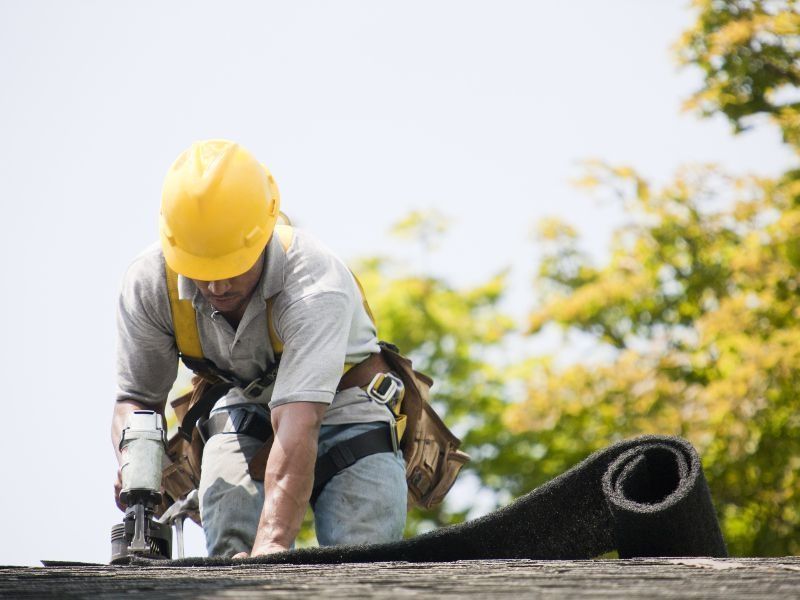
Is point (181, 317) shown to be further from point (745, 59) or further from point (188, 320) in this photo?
point (745, 59)

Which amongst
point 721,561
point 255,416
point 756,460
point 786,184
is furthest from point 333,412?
point 786,184

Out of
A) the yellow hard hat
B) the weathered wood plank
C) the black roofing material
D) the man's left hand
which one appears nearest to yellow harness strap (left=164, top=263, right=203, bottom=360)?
the yellow hard hat

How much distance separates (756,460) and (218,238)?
31.3 feet

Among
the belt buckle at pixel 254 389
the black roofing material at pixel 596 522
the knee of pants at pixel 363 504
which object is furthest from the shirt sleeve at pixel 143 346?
the black roofing material at pixel 596 522

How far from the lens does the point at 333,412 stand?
4.50 meters

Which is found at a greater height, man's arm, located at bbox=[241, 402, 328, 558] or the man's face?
the man's face

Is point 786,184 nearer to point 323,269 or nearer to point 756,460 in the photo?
point 756,460

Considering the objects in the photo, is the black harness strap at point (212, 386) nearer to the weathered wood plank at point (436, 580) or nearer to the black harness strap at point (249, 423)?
the black harness strap at point (249, 423)

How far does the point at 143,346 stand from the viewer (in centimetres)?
437

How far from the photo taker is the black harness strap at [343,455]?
4.44 m

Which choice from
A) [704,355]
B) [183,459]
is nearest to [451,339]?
[704,355]

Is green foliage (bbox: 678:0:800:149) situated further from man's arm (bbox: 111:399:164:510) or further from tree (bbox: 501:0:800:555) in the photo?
man's arm (bbox: 111:399:164:510)

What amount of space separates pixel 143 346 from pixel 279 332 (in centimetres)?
58

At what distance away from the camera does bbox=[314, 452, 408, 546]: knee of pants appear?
4.35m
